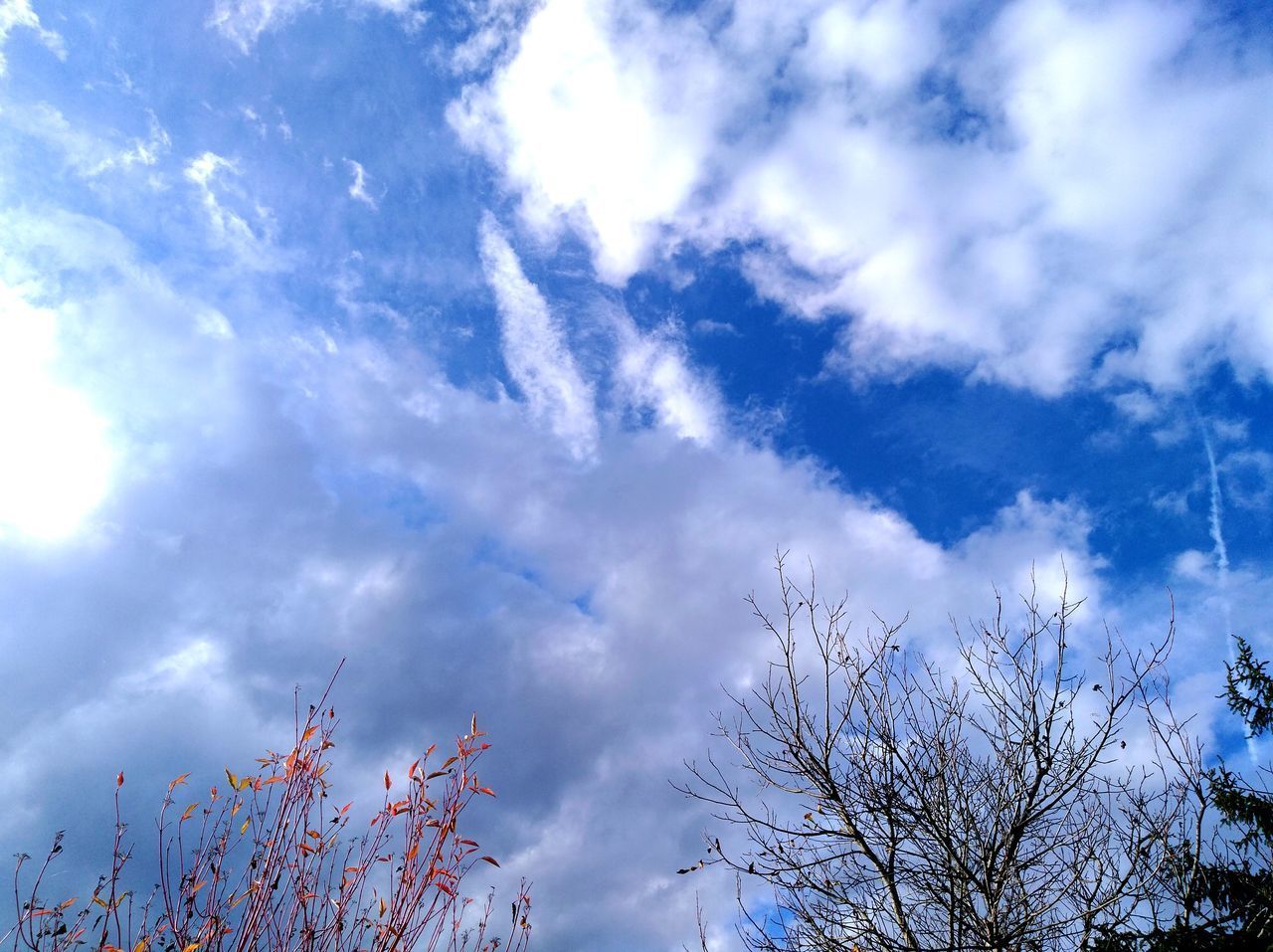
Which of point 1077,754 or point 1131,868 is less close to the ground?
point 1077,754

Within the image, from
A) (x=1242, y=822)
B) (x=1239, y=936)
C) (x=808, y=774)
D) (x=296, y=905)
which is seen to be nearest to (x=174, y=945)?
(x=296, y=905)

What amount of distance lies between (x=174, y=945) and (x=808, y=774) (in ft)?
15.8

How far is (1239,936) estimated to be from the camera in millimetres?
5688

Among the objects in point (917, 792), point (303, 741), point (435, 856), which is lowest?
point (435, 856)

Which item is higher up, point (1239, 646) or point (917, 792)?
point (1239, 646)

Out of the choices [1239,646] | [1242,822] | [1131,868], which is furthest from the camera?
[1239,646]

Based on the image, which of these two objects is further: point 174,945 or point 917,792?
point 917,792

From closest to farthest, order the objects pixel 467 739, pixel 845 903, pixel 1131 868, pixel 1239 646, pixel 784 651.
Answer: pixel 467 739
pixel 1131 868
pixel 845 903
pixel 784 651
pixel 1239 646

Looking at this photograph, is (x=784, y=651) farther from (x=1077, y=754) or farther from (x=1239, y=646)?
(x=1239, y=646)

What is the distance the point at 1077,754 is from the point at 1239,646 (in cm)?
630

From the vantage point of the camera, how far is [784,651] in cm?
646

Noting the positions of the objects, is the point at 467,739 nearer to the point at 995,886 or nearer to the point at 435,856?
the point at 435,856

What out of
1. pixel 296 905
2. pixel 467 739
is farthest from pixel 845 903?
pixel 296 905

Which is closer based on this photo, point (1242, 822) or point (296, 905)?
point (296, 905)
